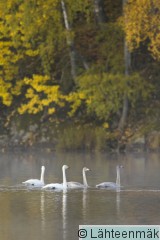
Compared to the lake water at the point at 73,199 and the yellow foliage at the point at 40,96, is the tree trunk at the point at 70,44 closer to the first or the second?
the yellow foliage at the point at 40,96

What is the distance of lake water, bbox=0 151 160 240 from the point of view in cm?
2053

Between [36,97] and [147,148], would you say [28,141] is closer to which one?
[36,97]

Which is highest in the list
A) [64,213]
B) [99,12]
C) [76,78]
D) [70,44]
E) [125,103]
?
[99,12]

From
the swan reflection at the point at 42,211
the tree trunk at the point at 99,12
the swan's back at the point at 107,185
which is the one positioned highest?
the tree trunk at the point at 99,12

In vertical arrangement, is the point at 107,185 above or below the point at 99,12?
below

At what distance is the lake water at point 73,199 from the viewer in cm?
2053

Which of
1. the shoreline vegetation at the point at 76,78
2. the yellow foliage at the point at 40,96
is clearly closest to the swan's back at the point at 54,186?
the shoreline vegetation at the point at 76,78

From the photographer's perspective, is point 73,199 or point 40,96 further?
point 40,96

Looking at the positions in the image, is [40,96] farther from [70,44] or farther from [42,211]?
[42,211]

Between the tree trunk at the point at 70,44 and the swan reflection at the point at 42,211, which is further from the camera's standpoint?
the tree trunk at the point at 70,44

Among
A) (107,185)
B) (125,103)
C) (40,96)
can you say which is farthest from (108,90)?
(107,185)

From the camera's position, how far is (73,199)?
2452cm

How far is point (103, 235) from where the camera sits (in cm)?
1675

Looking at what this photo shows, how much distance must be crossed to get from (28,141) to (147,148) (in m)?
4.23
